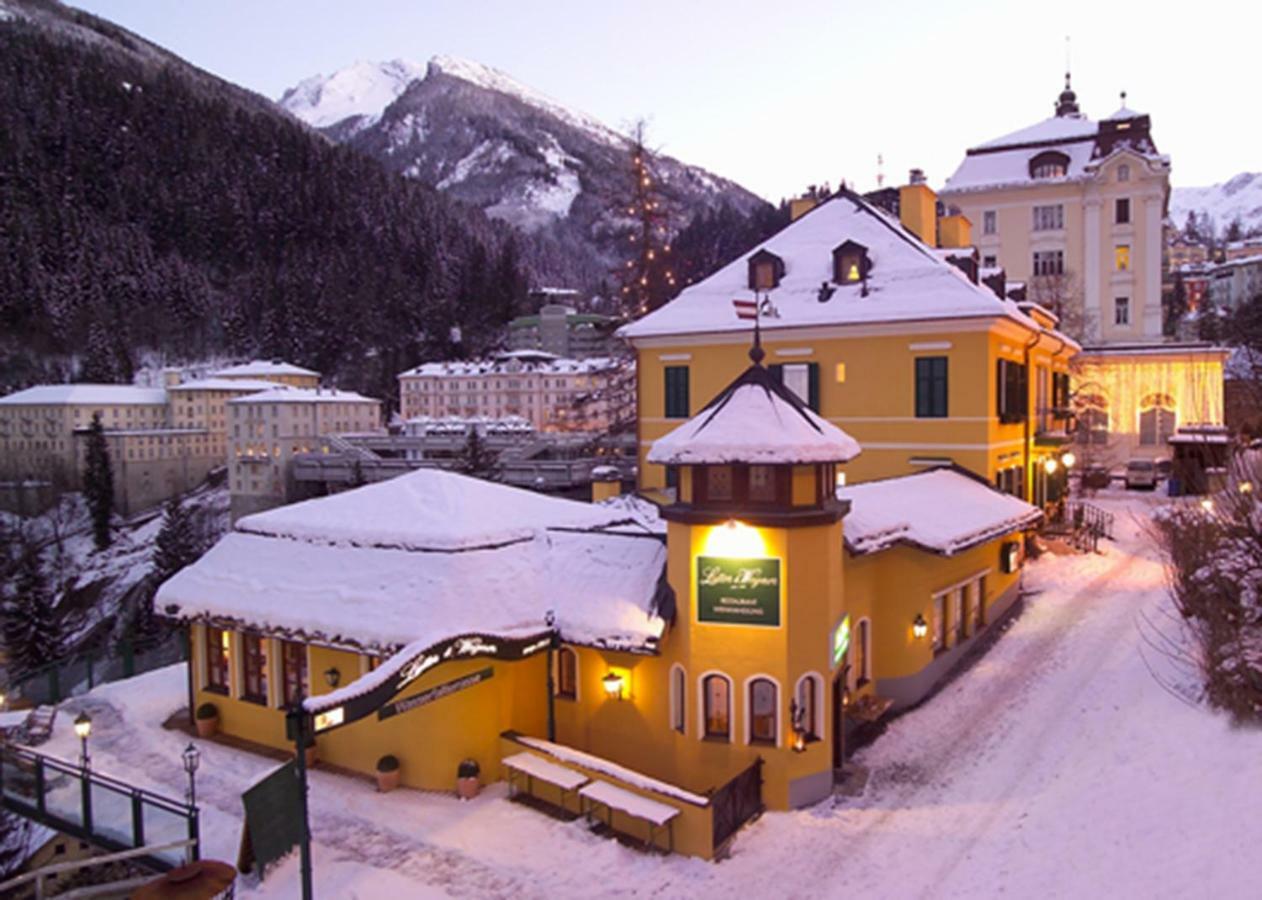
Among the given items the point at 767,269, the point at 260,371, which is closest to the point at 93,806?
the point at 767,269

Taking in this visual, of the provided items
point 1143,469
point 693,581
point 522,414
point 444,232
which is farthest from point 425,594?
point 444,232

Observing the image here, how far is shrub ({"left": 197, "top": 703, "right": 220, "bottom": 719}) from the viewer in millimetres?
19062

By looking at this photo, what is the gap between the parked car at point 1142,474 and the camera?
149 feet

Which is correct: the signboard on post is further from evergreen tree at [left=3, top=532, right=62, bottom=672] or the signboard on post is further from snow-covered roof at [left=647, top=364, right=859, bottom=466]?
evergreen tree at [left=3, top=532, right=62, bottom=672]

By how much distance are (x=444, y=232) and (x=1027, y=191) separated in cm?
12985

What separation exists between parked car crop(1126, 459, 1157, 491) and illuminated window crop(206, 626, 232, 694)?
1724 inches

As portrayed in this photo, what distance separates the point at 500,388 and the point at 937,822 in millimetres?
109904

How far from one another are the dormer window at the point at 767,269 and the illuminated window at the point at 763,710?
18.3 metres

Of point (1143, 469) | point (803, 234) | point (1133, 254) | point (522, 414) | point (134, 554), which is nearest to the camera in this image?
point (803, 234)

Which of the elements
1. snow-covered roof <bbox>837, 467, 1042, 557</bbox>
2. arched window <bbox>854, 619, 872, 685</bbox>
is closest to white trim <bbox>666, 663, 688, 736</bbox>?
snow-covered roof <bbox>837, 467, 1042, 557</bbox>

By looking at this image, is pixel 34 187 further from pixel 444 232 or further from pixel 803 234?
pixel 803 234

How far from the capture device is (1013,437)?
2966 cm

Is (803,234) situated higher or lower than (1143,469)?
higher

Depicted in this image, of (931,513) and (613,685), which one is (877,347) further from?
(613,685)
